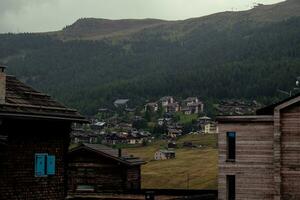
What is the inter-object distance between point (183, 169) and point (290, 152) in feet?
240

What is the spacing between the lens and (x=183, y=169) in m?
119

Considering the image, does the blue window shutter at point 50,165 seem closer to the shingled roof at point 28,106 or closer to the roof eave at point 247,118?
the shingled roof at point 28,106

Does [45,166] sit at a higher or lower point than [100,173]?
higher

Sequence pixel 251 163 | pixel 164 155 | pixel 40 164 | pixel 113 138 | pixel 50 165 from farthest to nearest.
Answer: pixel 113 138 < pixel 164 155 < pixel 251 163 < pixel 50 165 < pixel 40 164

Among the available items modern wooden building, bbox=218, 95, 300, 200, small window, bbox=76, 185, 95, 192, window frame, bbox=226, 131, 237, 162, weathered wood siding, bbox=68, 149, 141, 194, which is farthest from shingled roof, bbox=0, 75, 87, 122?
small window, bbox=76, 185, 95, 192

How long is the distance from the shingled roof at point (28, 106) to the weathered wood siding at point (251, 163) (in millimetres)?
18408

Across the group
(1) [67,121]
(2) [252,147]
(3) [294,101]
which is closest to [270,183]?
(2) [252,147]

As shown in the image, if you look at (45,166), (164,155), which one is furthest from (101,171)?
(164,155)

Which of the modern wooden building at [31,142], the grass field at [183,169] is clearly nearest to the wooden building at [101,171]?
the modern wooden building at [31,142]

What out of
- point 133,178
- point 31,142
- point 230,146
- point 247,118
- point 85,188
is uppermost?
point 247,118

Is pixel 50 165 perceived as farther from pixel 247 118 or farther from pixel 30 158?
pixel 247 118

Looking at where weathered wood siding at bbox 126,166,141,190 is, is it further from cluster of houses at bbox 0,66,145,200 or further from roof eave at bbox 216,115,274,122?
cluster of houses at bbox 0,66,145,200

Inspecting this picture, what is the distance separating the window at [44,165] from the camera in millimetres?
31547

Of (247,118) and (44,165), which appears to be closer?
(44,165)
